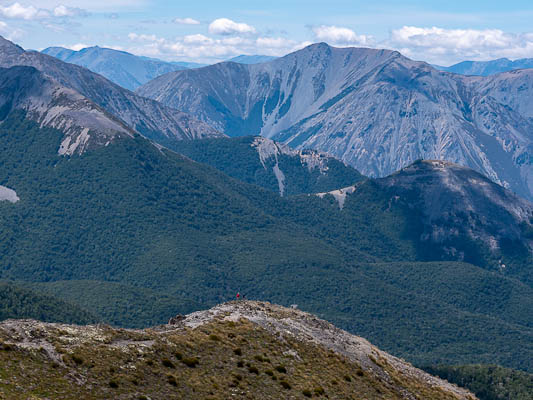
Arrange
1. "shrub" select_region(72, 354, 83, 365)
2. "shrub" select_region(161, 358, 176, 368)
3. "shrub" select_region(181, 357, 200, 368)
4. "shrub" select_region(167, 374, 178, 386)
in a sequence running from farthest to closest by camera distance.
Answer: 1. "shrub" select_region(181, 357, 200, 368)
2. "shrub" select_region(161, 358, 176, 368)
3. "shrub" select_region(167, 374, 178, 386)
4. "shrub" select_region(72, 354, 83, 365)

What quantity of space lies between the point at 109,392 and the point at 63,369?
17.5ft

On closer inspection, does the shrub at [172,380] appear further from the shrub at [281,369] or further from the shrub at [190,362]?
the shrub at [281,369]

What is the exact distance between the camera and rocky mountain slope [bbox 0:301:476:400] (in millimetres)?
66062

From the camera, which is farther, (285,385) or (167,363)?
(285,385)

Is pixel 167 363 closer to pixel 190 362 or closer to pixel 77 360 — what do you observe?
pixel 190 362

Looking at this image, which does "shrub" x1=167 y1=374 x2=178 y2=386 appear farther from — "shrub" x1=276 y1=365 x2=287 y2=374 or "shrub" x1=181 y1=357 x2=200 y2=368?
"shrub" x1=276 y1=365 x2=287 y2=374

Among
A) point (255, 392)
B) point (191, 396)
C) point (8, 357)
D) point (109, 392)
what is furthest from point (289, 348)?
point (8, 357)

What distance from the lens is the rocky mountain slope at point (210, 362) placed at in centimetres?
6606

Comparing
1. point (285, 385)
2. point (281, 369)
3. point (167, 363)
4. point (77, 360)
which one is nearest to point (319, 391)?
point (285, 385)

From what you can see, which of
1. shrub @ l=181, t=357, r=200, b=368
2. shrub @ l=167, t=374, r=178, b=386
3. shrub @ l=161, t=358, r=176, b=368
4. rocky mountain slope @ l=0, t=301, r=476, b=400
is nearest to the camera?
rocky mountain slope @ l=0, t=301, r=476, b=400

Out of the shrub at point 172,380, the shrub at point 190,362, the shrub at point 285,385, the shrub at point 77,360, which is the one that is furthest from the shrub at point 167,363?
the shrub at point 285,385

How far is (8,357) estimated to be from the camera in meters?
65.4

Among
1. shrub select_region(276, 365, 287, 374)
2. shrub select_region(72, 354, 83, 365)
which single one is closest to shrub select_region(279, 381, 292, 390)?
shrub select_region(276, 365, 287, 374)

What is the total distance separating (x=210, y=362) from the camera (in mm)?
78938
